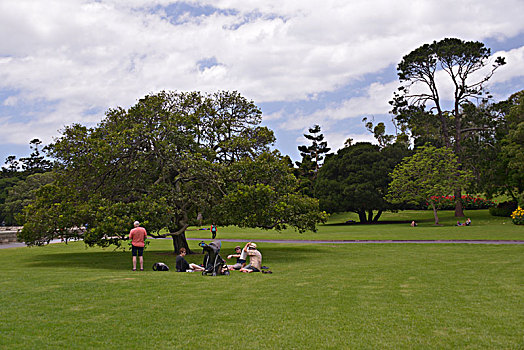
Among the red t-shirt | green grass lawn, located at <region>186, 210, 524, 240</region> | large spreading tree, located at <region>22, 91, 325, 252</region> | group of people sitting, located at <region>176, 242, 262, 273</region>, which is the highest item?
large spreading tree, located at <region>22, 91, 325, 252</region>

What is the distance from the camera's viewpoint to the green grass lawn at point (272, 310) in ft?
22.7

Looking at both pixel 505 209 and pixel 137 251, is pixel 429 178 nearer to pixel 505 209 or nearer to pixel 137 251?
pixel 505 209

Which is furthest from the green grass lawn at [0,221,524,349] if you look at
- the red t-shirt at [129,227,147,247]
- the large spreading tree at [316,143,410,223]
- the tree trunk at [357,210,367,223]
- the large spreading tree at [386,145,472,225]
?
the tree trunk at [357,210,367,223]

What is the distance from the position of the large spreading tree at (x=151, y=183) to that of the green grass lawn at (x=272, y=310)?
512 cm

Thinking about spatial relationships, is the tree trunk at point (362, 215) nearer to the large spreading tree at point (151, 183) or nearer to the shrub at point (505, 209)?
the shrub at point (505, 209)

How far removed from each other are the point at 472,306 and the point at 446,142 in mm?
50914

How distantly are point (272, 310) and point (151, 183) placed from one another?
14721mm

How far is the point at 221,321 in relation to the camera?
8141 mm

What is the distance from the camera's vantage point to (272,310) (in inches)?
356

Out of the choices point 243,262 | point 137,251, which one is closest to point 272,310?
point 243,262

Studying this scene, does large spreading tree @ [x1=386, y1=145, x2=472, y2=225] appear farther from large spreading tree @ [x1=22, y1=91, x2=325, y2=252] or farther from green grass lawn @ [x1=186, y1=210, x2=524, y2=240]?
large spreading tree @ [x1=22, y1=91, x2=325, y2=252]

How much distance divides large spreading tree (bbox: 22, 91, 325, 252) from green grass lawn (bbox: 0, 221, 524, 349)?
16.8 ft

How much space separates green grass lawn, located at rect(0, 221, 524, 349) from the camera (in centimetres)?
692

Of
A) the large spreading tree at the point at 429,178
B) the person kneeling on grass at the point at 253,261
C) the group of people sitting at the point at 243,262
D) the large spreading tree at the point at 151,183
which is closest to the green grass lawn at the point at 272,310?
the person kneeling on grass at the point at 253,261
